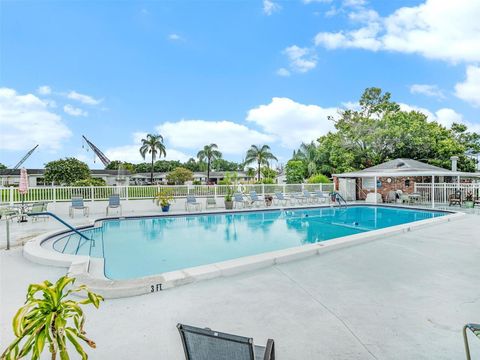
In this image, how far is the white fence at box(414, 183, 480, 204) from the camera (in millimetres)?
16234

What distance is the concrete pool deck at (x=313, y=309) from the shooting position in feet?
8.80

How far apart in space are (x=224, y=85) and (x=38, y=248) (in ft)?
65.0

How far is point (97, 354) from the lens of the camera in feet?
8.40

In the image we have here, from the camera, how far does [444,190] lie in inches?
687

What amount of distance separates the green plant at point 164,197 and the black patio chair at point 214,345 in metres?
12.6

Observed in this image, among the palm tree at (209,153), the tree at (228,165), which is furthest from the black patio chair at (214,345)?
the tree at (228,165)

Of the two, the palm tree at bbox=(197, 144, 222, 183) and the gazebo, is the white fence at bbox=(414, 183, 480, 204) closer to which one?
the gazebo

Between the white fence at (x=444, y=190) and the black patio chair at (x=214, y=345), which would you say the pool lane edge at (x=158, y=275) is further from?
the white fence at (x=444, y=190)

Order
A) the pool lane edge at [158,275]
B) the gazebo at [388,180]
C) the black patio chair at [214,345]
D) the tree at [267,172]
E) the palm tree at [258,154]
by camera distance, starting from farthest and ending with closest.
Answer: the palm tree at [258,154] → the tree at [267,172] → the gazebo at [388,180] → the pool lane edge at [158,275] → the black patio chair at [214,345]

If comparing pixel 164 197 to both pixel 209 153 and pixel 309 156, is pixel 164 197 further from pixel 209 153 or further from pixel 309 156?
pixel 209 153

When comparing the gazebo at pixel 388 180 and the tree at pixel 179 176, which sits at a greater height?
the tree at pixel 179 176

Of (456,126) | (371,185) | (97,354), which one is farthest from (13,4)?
(456,126)

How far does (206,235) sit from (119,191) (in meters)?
7.01

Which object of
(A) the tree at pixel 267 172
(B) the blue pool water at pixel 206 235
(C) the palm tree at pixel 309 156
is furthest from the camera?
(A) the tree at pixel 267 172
